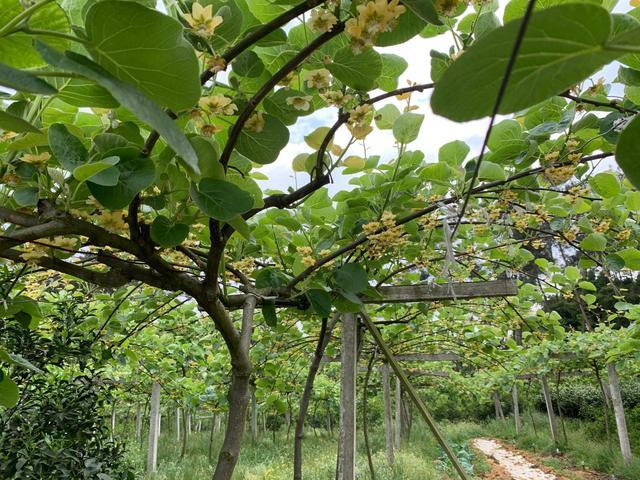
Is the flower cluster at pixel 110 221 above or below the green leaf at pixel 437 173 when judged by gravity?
below

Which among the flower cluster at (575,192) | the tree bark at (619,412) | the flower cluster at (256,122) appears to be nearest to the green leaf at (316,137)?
the flower cluster at (256,122)

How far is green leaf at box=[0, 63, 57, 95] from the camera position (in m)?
0.27

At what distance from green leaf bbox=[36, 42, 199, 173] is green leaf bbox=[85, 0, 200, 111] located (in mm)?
48

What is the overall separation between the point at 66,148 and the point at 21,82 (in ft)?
1.19

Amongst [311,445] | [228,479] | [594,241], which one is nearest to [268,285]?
[228,479]

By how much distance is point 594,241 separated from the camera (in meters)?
1.63

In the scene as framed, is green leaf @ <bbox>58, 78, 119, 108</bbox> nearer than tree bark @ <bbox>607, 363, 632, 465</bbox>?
Yes

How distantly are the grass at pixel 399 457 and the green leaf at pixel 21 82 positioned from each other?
21.0 ft

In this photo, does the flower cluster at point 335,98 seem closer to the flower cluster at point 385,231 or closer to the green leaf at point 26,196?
the green leaf at point 26,196

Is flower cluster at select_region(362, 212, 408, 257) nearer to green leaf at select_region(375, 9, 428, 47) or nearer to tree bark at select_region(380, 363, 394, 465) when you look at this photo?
green leaf at select_region(375, 9, 428, 47)

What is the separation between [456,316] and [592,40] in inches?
170

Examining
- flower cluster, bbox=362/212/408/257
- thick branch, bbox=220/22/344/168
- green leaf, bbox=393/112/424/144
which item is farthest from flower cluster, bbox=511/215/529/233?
thick branch, bbox=220/22/344/168

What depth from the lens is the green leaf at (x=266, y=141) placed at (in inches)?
26.9

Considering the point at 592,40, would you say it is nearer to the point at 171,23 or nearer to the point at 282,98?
the point at 171,23
